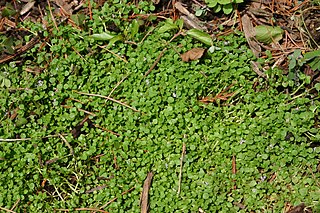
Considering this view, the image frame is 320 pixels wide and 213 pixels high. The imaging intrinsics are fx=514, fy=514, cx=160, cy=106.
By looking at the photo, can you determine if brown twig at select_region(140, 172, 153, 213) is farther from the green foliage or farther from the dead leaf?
the green foliage

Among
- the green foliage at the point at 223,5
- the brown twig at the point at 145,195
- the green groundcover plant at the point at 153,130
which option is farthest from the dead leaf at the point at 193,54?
the brown twig at the point at 145,195

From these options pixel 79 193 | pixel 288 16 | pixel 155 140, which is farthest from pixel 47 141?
pixel 288 16

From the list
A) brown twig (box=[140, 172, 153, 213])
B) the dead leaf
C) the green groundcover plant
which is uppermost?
the dead leaf

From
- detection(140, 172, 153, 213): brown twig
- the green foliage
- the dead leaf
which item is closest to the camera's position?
detection(140, 172, 153, 213): brown twig

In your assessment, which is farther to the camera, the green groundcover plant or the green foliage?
the green foliage

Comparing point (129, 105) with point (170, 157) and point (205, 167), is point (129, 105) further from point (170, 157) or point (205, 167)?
point (205, 167)

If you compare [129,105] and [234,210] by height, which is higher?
[129,105]

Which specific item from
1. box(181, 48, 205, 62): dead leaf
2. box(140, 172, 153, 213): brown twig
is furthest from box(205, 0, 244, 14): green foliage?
box(140, 172, 153, 213): brown twig
